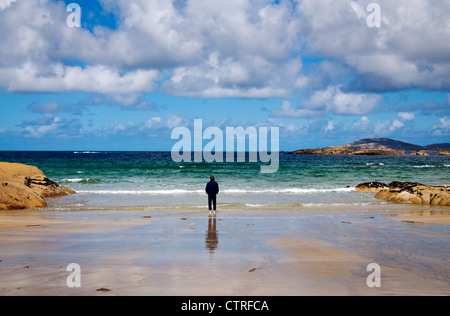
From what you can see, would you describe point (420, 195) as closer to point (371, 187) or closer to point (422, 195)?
point (422, 195)

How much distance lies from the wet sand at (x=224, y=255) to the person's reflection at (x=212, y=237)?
0.10 feet

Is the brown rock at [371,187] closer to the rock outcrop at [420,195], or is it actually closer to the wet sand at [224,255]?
the rock outcrop at [420,195]

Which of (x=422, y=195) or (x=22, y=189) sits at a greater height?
(x=22, y=189)

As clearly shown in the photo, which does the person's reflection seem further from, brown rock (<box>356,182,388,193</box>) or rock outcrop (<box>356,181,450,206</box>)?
brown rock (<box>356,182,388,193</box>)

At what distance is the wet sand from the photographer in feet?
21.3

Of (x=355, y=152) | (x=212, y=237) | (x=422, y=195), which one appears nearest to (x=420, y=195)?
(x=422, y=195)

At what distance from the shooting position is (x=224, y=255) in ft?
28.9

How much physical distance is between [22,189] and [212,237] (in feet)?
40.2

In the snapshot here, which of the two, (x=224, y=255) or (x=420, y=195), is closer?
(x=224, y=255)

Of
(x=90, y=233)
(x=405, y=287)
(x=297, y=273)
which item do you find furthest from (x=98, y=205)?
(x=405, y=287)

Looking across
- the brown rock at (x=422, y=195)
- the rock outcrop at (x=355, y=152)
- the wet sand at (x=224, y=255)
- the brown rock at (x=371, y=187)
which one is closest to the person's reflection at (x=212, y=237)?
Answer: the wet sand at (x=224, y=255)

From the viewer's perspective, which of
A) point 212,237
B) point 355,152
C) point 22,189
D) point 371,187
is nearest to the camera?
point 212,237
